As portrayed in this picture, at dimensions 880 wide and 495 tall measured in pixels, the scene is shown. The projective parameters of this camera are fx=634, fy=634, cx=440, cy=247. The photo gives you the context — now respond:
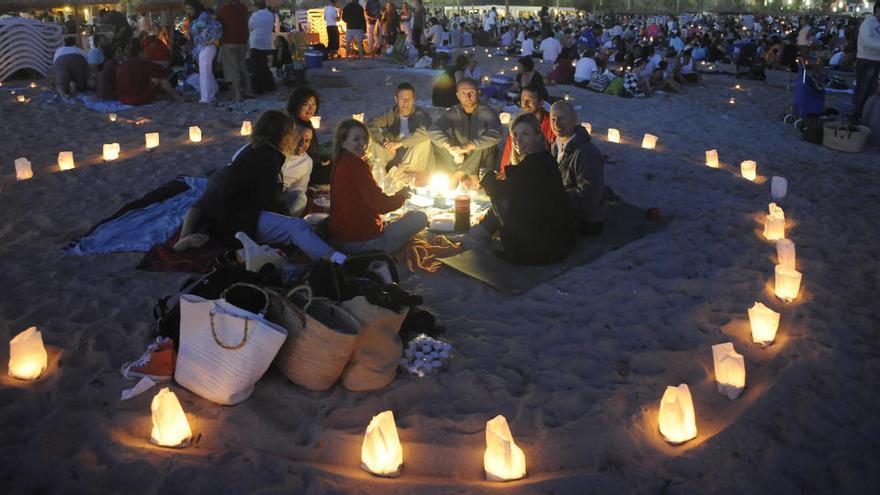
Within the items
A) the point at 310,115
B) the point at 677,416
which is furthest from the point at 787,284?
the point at 310,115

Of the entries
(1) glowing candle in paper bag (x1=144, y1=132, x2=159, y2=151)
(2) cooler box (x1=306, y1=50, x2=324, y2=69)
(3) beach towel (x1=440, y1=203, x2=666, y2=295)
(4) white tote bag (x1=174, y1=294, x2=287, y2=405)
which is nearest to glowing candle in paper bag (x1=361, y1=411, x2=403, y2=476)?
(4) white tote bag (x1=174, y1=294, x2=287, y2=405)

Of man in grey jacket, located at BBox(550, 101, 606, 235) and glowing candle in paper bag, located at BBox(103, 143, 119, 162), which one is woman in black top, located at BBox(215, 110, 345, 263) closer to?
man in grey jacket, located at BBox(550, 101, 606, 235)

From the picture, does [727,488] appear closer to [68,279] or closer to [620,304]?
[620,304]

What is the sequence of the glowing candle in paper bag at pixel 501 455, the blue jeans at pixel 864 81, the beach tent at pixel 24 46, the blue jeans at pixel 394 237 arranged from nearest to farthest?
the glowing candle in paper bag at pixel 501 455 → the blue jeans at pixel 394 237 → the blue jeans at pixel 864 81 → the beach tent at pixel 24 46

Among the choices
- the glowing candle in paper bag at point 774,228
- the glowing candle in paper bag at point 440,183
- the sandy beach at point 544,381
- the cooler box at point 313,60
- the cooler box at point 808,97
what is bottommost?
the sandy beach at point 544,381

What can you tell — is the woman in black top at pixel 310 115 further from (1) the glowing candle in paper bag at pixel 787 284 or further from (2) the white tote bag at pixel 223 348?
(1) the glowing candle in paper bag at pixel 787 284

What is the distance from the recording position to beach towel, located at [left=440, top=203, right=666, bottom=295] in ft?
15.4

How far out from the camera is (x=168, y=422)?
114 inches

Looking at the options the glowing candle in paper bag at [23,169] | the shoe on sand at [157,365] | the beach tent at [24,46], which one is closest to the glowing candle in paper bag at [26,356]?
the shoe on sand at [157,365]

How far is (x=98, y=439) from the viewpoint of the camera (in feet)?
9.65

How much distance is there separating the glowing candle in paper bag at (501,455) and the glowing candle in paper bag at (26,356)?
249cm

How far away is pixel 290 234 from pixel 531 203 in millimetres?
1868

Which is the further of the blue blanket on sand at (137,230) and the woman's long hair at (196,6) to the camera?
the woman's long hair at (196,6)

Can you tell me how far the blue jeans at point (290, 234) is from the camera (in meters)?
4.79
